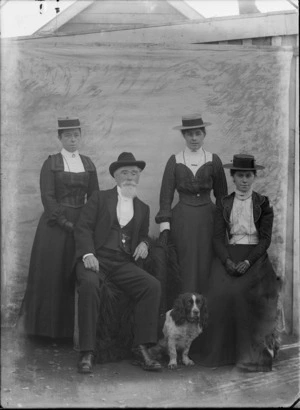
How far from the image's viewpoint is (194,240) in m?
7.34

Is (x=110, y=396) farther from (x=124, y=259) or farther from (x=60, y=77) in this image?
(x=60, y=77)

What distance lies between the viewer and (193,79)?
7.45m

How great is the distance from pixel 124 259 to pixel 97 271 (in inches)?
10.7

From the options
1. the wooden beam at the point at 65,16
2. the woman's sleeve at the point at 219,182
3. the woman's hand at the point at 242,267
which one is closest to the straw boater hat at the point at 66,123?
the wooden beam at the point at 65,16

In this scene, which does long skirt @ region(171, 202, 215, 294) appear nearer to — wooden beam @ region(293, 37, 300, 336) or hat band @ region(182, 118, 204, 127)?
hat band @ region(182, 118, 204, 127)

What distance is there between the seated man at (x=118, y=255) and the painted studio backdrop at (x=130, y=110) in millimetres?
160

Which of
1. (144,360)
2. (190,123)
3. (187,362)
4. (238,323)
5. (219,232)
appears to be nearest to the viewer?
(144,360)

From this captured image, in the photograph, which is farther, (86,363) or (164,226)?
(164,226)

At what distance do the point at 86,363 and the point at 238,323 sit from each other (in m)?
1.33

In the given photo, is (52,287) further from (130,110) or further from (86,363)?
(130,110)

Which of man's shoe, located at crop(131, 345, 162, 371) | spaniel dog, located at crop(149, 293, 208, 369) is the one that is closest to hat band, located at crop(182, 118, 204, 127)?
spaniel dog, located at crop(149, 293, 208, 369)

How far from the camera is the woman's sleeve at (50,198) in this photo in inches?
281

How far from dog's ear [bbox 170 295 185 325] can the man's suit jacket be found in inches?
23.2

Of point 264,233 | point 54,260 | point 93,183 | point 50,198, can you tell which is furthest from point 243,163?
point 54,260
